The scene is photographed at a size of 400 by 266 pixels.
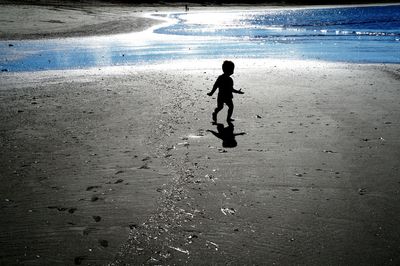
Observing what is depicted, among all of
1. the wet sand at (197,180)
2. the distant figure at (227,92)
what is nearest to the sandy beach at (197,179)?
the wet sand at (197,180)

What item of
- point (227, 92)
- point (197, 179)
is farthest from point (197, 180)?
point (227, 92)

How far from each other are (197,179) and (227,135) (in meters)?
1.81

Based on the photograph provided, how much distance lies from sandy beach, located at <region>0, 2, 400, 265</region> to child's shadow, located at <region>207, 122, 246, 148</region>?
0.12 ft

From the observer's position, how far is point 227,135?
630 cm

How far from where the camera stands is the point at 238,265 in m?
3.08

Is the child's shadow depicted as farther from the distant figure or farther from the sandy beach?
the distant figure

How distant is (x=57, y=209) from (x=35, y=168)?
132cm

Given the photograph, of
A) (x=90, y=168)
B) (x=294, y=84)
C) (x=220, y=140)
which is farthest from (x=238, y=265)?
(x=294, y=84)

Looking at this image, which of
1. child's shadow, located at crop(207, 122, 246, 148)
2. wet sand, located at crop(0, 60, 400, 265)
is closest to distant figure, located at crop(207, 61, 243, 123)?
wet sand, located at crop(0, 60, 400, 265)

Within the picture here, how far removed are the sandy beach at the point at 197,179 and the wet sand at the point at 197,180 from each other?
0.02m

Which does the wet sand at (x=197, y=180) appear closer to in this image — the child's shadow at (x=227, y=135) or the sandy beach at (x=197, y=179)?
the sandy beach at (x=197, y=179)

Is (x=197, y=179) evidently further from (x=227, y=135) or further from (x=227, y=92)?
(x=227, y=92)

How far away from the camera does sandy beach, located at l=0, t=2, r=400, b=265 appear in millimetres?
3316

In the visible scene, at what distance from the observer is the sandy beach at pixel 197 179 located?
Answer: 3316 millimetres
